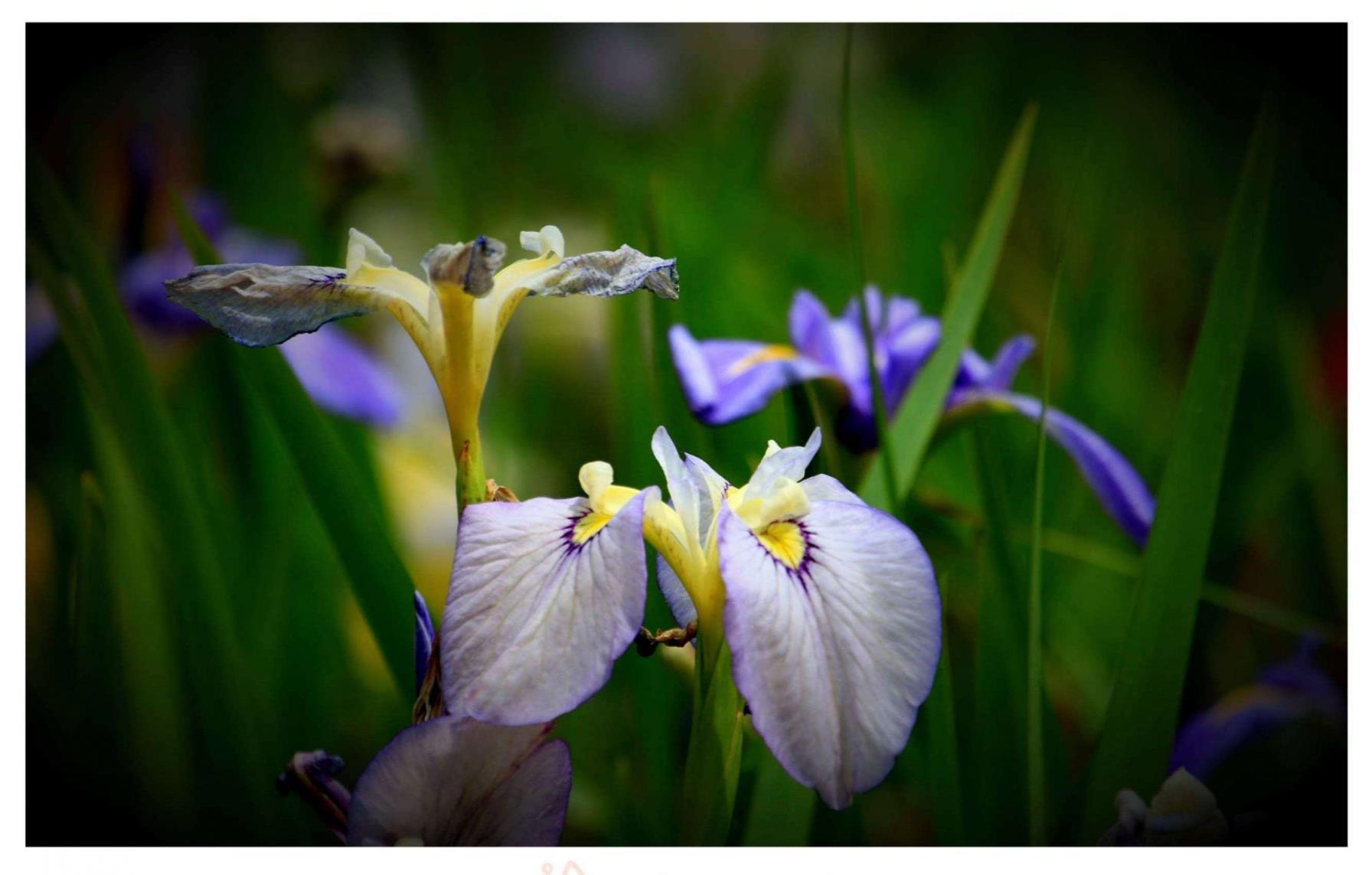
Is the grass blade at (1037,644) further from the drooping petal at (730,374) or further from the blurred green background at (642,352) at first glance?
the drooping petal at (730,374)

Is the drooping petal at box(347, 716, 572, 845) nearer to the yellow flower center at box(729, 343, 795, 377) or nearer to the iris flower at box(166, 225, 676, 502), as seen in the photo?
the iris flower at box(166, 225, 676, 502)

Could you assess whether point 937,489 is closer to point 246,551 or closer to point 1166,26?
point 1166,26

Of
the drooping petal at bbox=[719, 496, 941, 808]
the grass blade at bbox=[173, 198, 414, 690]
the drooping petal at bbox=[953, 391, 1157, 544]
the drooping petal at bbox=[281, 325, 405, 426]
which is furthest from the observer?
the drooping petal at bbox=[281, 325, 405, 426]

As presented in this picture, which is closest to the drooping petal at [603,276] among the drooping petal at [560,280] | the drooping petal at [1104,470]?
the drooping petal at [560,280]

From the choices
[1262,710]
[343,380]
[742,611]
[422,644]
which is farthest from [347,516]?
[1262,710]

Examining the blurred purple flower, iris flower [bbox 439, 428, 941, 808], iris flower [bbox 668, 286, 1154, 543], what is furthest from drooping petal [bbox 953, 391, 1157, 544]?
iris flower [bbox 439, 428, 941, 808]

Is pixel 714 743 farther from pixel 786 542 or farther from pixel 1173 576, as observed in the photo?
pixel 1173 576
